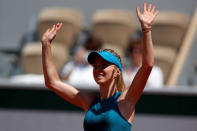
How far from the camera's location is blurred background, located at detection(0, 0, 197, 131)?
→ 14.7 feet

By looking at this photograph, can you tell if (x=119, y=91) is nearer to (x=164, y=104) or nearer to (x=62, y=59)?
(x=164, y=104)

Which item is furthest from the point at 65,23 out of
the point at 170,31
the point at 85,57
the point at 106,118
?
the point at 106,118

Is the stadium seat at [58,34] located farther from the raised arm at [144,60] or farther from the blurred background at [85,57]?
the raised arm at [144,60]

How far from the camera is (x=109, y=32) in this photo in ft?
19.6

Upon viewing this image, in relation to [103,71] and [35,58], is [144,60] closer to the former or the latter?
[103,71]

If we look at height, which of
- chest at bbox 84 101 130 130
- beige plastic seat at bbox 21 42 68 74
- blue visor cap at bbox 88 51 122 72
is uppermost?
blue visor cap at bbox 88 51 122 72

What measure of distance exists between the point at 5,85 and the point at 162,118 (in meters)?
1.57

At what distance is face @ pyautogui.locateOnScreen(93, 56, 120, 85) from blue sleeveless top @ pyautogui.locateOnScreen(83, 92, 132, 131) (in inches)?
4.7

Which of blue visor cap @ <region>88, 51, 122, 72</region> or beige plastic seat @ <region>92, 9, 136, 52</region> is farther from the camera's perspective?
beige plastic seat @ <region>92, 9, 136, 52</region>

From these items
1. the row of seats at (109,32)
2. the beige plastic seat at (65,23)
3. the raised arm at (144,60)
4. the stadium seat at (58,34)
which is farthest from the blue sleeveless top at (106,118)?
the beige plastic seat at (65,23)

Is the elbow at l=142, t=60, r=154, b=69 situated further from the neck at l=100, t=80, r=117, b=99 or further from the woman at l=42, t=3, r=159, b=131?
the neck at l=100, t=80, r=117, b=99

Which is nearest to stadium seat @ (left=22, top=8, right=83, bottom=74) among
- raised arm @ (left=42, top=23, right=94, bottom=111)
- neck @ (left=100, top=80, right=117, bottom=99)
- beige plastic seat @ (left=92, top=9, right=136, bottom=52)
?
beige plastic seat @ (left=92, top=9, right=136, bottom=52)

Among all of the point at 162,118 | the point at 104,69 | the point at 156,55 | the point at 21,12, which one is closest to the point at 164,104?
the point at 162,118

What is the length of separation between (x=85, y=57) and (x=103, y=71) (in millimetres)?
2419
